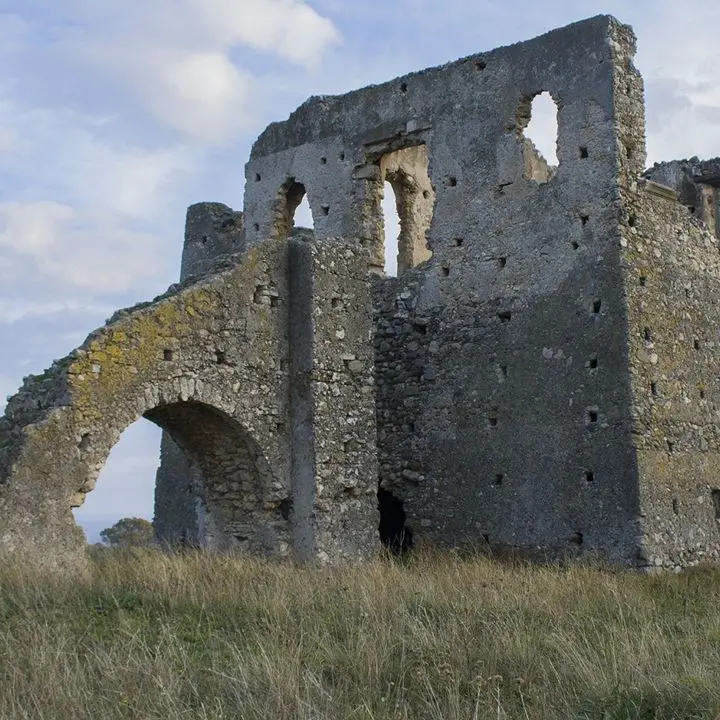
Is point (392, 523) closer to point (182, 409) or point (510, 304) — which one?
point (510, 304)

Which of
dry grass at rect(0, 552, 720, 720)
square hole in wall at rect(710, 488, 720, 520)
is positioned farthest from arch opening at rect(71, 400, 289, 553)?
square hole in wall at rect(710, 488, 720, 520)

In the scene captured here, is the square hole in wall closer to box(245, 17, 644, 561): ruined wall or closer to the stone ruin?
the stone ruin

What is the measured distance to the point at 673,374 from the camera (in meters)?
14.4

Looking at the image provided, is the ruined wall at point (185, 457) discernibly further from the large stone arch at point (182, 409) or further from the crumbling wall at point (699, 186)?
the crumbling wall at point (699, 186)

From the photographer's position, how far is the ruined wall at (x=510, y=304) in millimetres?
13883

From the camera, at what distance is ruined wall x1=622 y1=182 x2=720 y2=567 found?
1370cm

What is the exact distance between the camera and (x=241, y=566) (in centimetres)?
1050

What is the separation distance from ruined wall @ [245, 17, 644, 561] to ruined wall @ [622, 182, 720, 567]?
0.31 meters

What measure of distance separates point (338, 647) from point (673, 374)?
27.4 feet

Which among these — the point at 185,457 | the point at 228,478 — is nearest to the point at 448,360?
the point at 185,457

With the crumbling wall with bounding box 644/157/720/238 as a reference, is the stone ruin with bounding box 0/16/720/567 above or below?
below

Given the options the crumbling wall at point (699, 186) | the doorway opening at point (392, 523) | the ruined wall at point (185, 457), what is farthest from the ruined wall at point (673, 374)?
the ruined wall at point (185, 457)

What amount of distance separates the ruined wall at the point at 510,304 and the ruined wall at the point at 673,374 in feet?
1.02

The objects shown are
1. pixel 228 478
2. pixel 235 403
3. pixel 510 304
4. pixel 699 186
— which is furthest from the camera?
pixel 699 186
